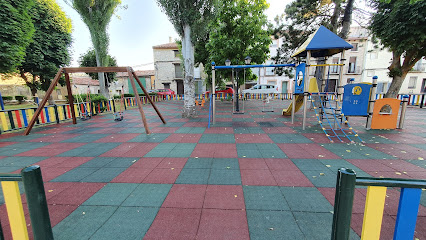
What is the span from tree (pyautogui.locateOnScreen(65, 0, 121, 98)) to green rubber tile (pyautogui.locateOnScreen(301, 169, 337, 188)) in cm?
1669

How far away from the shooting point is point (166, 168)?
151 inches

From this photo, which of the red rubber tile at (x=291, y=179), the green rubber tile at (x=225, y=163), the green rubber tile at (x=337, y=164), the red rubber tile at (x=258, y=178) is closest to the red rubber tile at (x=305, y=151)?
the green rubber tile at (x=337, y=164)

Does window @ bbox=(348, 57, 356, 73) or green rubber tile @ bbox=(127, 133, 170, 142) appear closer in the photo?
green rubber tile @ bbox=(127, 133, 170, 142)

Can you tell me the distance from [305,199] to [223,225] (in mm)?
1359

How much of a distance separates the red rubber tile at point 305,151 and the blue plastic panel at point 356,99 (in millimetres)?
2649

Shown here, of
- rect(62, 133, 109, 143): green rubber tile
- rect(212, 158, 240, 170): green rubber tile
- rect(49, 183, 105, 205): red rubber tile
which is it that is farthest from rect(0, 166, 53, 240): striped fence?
rect(62, 133, 109, 143): green rubber tile

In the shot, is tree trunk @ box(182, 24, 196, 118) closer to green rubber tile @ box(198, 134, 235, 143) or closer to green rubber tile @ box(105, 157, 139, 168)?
green rubber tile @ box(198, 134, 235, 143)

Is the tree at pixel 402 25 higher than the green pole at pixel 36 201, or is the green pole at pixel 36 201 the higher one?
the tree at pixel 402 25

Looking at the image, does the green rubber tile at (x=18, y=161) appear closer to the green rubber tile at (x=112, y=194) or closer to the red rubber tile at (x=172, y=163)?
the green rubber tile at (x=112, y=194)

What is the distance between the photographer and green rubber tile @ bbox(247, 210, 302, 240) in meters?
2.02

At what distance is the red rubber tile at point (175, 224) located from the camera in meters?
2.05

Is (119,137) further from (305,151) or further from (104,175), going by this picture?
(305,151)

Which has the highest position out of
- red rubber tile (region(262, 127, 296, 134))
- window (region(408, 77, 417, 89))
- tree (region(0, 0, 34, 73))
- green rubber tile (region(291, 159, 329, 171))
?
tree (region(0, 0, 34, 73))

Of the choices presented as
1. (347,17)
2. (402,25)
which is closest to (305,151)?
(402,25)
